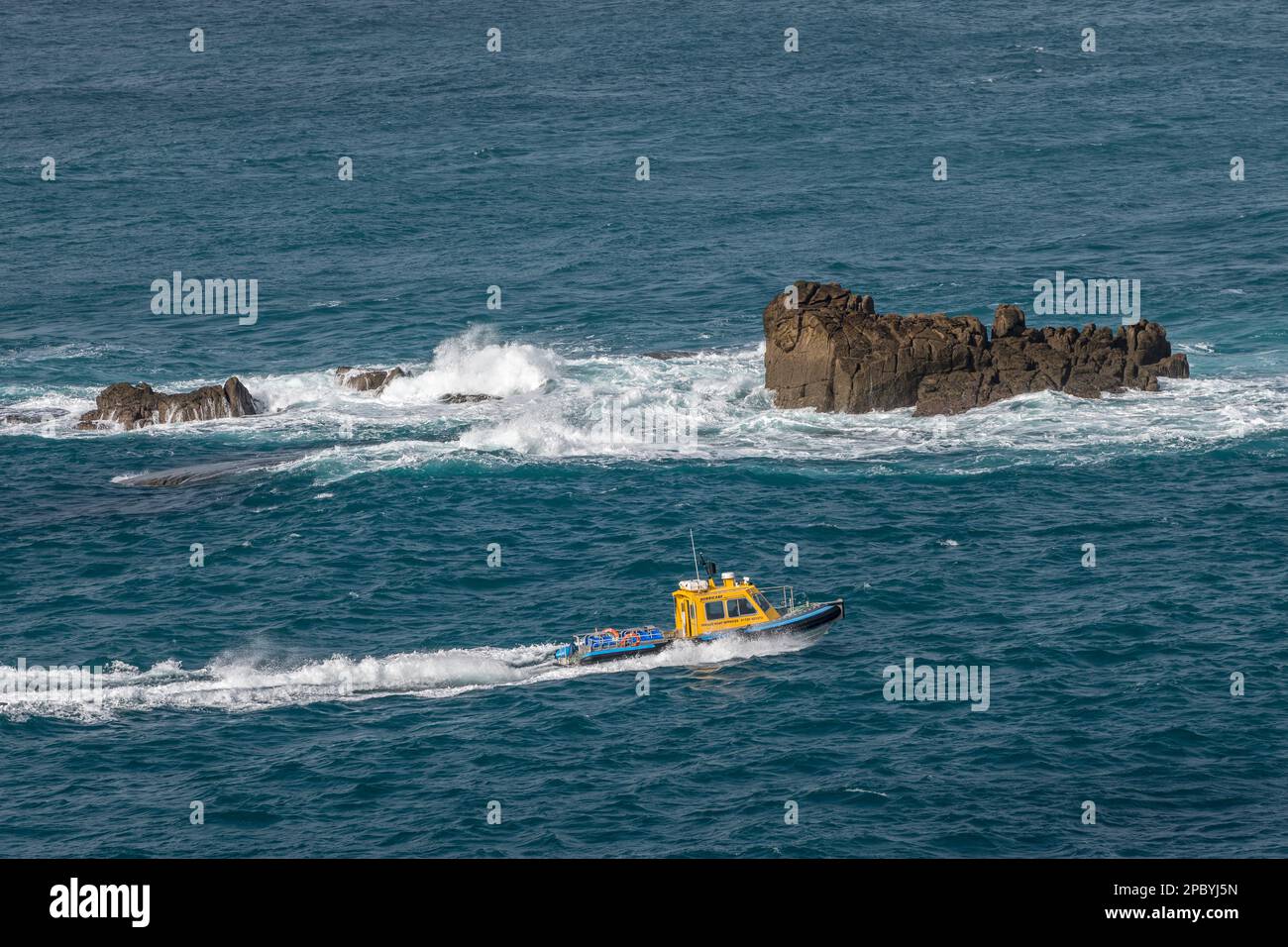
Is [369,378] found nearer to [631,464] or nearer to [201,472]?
[201,472]

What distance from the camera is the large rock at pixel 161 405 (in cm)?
10862

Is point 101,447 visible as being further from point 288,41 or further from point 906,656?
point 288,41

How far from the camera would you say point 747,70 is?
178 meters

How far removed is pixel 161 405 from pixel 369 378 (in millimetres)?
12043

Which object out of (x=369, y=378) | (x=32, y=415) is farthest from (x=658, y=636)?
(x=32, y=415)

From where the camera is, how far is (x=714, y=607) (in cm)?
7706

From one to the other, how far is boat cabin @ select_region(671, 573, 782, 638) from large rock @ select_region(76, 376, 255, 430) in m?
41.7

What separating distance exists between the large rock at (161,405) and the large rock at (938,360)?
30.3m

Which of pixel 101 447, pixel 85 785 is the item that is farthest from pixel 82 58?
pixel 85 785

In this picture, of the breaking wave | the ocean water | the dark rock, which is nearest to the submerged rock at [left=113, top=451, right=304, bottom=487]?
the ocean water

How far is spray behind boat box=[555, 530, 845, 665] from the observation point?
75938mm

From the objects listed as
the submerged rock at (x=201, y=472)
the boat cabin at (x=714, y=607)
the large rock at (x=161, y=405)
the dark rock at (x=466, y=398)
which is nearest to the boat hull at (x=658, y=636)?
the boat cabin at (x=714, y=607)
